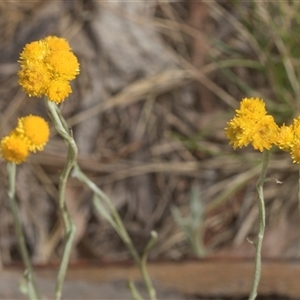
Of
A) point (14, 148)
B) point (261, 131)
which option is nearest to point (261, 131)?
point (261, 131)

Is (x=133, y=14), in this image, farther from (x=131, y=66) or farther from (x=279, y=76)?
(x=279, y=76)

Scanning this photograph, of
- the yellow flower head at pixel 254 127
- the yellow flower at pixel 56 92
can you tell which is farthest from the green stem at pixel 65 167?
the yellow flower head at pixel 254 127

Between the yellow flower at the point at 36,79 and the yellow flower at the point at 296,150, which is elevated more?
the yellow flower at the point at 36,79

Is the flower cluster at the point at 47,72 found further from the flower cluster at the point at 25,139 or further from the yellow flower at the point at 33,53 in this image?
the flower cluster at the point at 25,139

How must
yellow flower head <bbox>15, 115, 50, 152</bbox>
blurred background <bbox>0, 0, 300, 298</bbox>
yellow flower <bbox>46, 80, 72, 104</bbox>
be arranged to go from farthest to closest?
blurred background <bbox>0, 0, 300, 298</bbox>
yellow flower head <bbox>15, 115, 50, 152</bbox>
yellow flower <bbox>46, 80, 72, 104</bbox>

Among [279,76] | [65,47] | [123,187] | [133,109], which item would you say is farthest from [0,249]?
[65,47]

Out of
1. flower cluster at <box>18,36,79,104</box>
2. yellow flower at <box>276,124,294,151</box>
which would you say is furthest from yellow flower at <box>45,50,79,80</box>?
yellow flower at <box>276,124,294,151</box>

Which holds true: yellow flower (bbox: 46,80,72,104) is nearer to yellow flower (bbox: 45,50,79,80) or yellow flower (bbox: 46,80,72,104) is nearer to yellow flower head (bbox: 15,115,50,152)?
yellow flower (bbox: 45,50,79,80)

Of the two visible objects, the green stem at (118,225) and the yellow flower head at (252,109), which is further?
the green stem at (118,225)

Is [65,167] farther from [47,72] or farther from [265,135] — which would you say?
[265,135]
